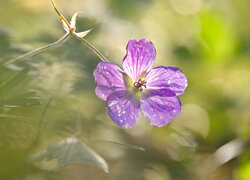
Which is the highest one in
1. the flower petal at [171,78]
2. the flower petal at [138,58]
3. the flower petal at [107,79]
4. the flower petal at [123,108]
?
the flower petal at [138,58]

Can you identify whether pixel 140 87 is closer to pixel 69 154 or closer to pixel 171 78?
pixel 171 78

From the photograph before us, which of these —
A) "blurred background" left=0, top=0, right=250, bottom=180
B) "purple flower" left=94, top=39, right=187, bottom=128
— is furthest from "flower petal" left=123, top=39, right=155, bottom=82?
"blurred background" left=0, top=0, right=250, bottom=180

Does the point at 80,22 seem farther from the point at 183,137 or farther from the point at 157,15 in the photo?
the point at 157,15

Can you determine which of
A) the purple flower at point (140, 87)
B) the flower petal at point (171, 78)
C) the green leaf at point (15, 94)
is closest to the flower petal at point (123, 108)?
the purple flower at point (140, 87)

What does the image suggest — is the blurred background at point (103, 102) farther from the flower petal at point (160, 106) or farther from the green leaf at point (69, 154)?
the flower petal at point (160, 106)

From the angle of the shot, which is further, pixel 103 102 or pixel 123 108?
pixel 103 102

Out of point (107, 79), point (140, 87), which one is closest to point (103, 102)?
point (140, 87)
